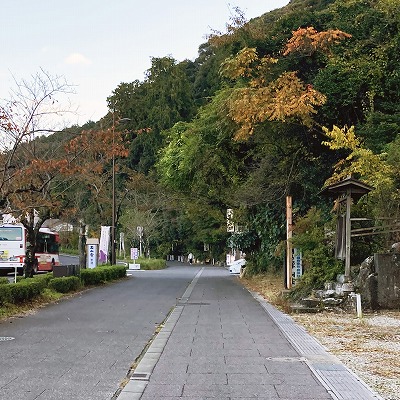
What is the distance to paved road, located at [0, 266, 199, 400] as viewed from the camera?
6.39 metres

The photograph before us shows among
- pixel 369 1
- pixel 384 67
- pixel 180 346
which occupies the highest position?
pixel 369 1

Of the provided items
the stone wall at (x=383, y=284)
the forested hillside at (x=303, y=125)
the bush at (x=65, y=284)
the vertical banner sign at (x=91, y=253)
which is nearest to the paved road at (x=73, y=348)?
the bush at (x=65, y=284)

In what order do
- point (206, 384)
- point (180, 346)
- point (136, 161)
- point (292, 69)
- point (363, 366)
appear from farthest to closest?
point (136, 161) < point (292, 69) < point (180, 346) < point (363, 366) < point (206, 384)

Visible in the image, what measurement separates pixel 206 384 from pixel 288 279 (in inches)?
485

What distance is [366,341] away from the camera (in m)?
9.71

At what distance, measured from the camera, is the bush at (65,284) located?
749 inches

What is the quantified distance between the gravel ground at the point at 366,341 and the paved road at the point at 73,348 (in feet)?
9.93

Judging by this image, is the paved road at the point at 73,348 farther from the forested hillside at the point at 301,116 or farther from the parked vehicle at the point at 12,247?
the parked vehicle at the point at 12,247

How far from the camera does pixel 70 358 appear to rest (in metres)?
8.11

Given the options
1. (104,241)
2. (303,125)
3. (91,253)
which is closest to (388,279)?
(303,125)

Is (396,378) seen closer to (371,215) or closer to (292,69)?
(371,215)

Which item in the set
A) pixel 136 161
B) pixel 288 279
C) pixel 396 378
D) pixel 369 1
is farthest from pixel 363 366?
pixel 136 161

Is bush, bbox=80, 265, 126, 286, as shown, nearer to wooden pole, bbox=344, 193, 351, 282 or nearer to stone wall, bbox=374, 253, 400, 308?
wooden pole, bbox=344, 193, 351, 282

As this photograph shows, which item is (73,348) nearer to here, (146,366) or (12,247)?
(146,366)
